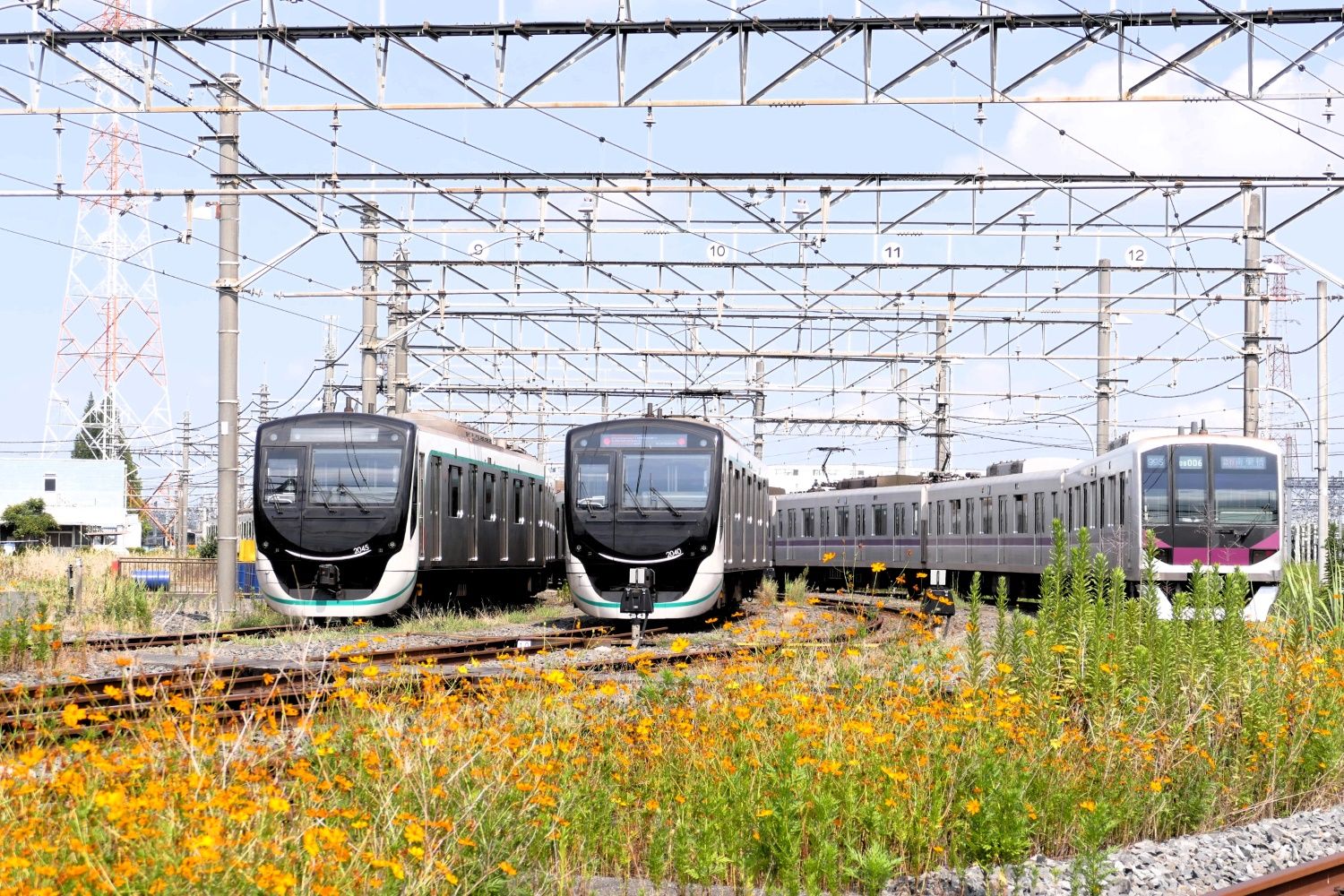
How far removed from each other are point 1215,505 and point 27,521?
6439 cm

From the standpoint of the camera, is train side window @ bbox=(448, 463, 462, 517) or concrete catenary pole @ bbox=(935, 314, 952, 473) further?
concrete catenary pole @ bbox=(935, 314, 952, 473)

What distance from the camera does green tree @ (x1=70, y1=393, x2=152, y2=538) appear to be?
7300 cm

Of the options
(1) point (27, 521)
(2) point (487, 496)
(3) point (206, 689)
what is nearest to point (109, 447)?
(1) point (27, 521)

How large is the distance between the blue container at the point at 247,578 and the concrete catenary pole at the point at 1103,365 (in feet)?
53.2

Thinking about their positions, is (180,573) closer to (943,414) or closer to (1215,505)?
(943,414)

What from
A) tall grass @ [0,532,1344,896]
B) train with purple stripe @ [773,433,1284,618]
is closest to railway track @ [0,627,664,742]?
tall grass @ [0,532,1344,896]

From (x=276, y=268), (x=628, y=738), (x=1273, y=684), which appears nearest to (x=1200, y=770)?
(x=1273, y=684)

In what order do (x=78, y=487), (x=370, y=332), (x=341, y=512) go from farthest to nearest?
A: (x=78, y=487)
(x=370, y=332)
(x=341, y=512)

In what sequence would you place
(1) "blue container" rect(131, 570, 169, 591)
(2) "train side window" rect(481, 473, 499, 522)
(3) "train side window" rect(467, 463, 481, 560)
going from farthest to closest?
(1) "blue container" rect(131, 570, 169, 591) → (2) "train side window" rect(481, 473, 499, 522) → (3) "train side window" rect(467, 463, 481, 560)

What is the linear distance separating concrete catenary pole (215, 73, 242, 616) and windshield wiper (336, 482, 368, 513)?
6.18 ft

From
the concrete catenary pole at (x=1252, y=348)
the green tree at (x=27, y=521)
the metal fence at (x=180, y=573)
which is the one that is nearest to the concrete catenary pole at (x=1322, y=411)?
the concrete catenary pole at (x=1252, y=348)

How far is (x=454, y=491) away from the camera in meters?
23.2

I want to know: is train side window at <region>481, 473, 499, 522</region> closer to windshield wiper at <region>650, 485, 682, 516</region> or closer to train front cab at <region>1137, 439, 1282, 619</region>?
windshield wiper at <region>650, 485, 682, 516</region>

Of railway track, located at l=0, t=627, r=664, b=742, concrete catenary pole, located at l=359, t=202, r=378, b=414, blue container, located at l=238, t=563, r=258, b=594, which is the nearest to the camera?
railway track, located at l=0, t=627, r=664, b=742
